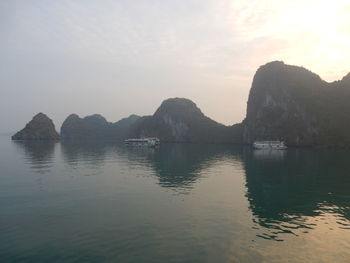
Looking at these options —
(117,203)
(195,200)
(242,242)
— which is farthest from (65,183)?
(242,242)

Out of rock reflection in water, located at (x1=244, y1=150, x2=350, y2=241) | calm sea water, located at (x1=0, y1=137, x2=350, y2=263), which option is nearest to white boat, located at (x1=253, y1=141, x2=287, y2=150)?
rock reflection in water, located at (x1=244, y1=150, x2=350, y2=241)

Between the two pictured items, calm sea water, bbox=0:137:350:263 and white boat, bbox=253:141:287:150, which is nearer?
calm sea water, bbox=0:137:350:263

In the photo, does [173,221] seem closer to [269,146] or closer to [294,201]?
[294,201]

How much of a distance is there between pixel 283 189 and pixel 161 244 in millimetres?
31651

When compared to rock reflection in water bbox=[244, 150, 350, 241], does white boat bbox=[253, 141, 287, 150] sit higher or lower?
higher

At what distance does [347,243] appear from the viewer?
79.0 ft

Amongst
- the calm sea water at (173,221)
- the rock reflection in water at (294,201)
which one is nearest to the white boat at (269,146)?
the rock reflection in water at (294,201)

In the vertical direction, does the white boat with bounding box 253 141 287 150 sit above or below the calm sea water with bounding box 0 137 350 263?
above

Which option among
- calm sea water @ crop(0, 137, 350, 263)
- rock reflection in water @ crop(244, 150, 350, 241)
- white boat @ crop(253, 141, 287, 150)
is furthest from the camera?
white boat @ crop(253, 141, 287, 150)

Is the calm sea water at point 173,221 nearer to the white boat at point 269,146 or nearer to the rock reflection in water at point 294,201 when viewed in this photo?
the rock reflection in water at point 294,201

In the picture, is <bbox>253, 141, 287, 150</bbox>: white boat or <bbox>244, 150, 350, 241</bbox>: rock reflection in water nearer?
<bbox>244, 150, 350, 241</bbox>: rock reflection in water

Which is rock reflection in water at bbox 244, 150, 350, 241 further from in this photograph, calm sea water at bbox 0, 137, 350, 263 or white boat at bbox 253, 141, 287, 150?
white boat at bbox 253, 141, 287, 150

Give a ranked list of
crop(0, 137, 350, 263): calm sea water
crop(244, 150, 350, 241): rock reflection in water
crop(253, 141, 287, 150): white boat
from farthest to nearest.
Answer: crop(253, 141, 287, 150): white boat < crop(244, 150, 350, 241): rock reflection in water < crop(0, 137, 350, 263): calm sea water

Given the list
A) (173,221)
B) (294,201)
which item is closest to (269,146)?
(294,201)
